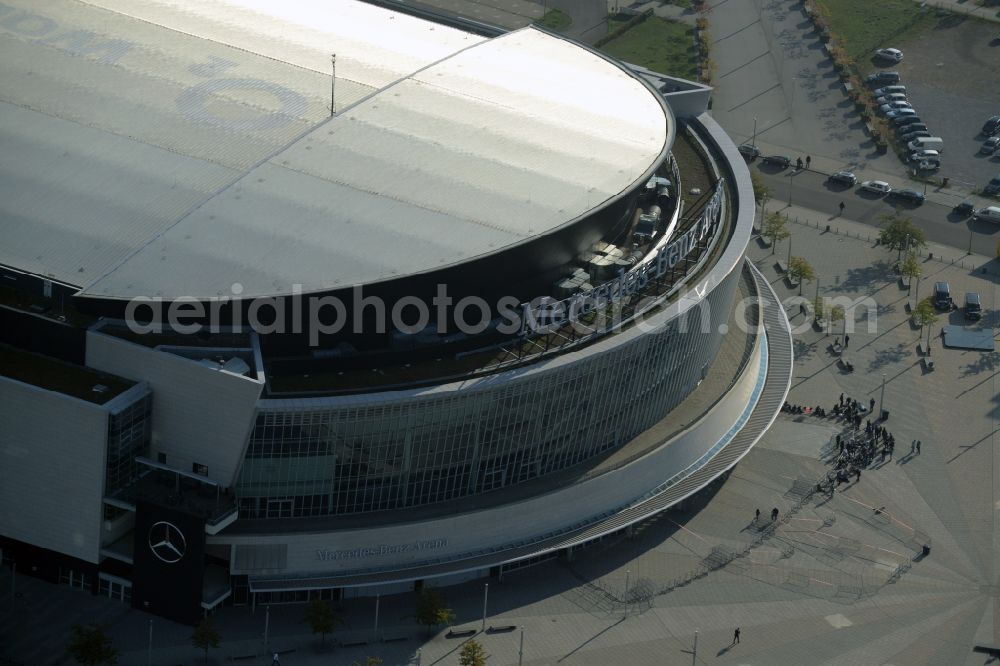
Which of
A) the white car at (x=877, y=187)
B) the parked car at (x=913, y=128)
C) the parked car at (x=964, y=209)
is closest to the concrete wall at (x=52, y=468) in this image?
the white car at (x=877, y=187)

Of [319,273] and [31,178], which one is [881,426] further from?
[31,178]

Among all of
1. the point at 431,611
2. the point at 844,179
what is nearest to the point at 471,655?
the point at 431,611

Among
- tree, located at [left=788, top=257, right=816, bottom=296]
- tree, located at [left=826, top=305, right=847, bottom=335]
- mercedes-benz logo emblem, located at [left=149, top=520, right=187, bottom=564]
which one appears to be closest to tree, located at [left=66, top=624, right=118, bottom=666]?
mercedes-benz logo emblem, located at [left=149, top=520, right=187, bottom=564]

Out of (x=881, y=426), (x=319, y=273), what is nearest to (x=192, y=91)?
(x=319, y=273)

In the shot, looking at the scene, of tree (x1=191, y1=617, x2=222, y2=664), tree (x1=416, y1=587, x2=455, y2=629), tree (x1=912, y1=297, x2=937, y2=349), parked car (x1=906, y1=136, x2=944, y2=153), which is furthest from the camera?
parked car (x1=906, y1=136, x2=944, y2=153)

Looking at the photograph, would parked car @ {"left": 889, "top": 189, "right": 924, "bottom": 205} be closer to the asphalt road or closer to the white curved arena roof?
the asphalt road
